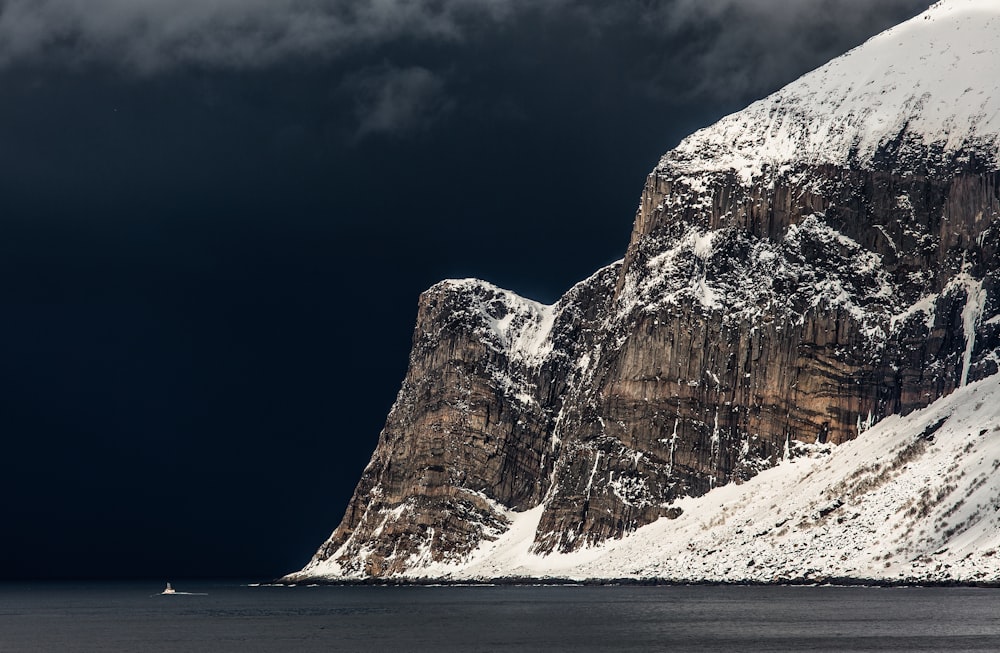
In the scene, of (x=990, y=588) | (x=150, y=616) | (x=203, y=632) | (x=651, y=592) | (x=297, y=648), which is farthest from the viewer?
(x=651, y=592)

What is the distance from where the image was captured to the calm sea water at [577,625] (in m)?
107

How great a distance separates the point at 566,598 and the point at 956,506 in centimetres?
4875

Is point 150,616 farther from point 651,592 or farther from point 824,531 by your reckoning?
point 824,531

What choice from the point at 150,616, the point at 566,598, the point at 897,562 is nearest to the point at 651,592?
the point at 566,598

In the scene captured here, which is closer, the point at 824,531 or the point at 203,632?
the point at 203,632

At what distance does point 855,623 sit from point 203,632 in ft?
189

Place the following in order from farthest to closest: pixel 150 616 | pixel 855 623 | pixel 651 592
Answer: pixel 651 592 < pixel 150 616 < pixel 855 623

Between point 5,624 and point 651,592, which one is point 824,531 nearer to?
point 651,592

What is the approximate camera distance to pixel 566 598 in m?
184

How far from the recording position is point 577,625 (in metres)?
129

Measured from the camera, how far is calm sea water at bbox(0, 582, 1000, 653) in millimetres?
106750

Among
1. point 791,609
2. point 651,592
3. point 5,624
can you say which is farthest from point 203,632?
point 651,592

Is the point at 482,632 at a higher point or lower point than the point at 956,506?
lower

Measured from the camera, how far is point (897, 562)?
18150 centimetres
